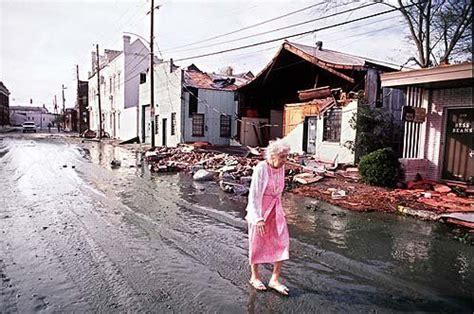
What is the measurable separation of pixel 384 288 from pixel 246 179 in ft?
24.8

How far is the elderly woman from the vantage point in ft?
12.9

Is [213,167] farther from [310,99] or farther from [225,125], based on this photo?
[225,125]

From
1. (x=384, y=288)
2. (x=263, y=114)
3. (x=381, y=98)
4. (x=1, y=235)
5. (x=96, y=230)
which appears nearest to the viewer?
(x=384, y=288)

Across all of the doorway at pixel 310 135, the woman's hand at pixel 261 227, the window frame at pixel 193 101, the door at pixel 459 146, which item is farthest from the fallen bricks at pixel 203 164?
the woman's hand at pixel 261 227

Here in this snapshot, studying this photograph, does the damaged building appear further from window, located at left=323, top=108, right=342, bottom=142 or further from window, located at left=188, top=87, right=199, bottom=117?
window, located at left=188, top=87, right=199, bottom=117

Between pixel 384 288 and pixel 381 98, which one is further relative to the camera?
pixel 381 98

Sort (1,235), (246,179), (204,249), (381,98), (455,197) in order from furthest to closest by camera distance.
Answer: (381,98), (246,179), (455,197), (1,235), (204,249)

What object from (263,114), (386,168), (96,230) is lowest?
(96,230)

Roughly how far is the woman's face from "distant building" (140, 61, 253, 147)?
71.5ft

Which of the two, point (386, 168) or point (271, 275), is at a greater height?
point (386, 168)

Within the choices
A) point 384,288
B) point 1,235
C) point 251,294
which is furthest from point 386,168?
point 1,235

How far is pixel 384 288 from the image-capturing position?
14.0 feet

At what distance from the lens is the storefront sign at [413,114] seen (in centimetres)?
1066

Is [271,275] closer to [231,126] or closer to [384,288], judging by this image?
[384,288]
